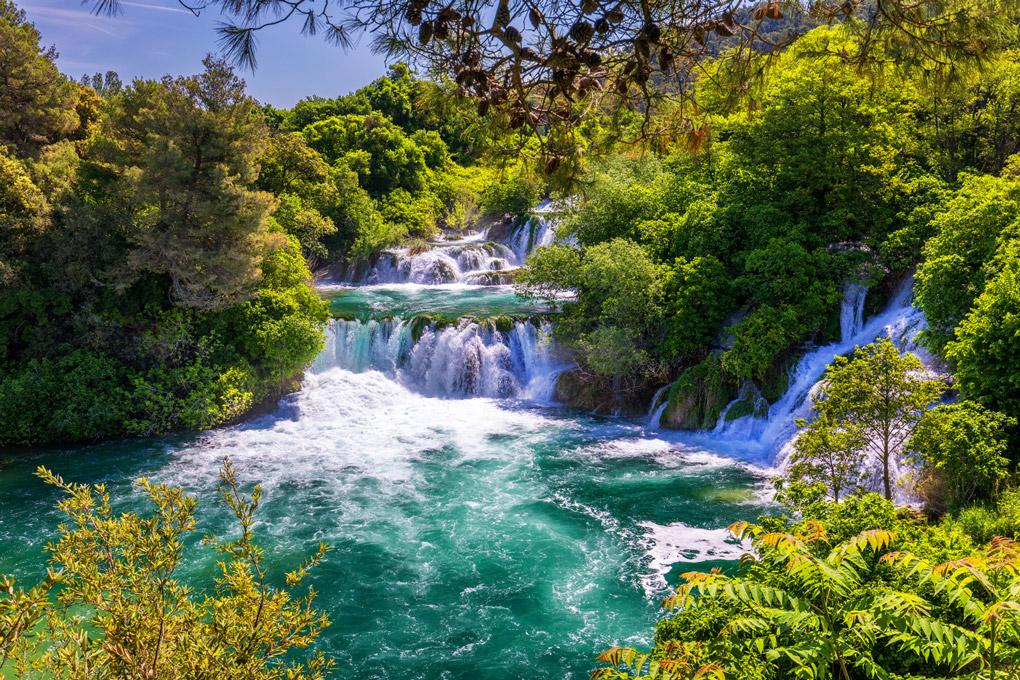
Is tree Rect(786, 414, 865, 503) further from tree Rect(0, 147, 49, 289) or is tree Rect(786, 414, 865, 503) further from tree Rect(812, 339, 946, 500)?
tree Rect(0, 147, 49, 289)

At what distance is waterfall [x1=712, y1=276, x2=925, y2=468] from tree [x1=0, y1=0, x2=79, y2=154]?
21493 mm

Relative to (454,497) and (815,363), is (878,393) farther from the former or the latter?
(454,497)

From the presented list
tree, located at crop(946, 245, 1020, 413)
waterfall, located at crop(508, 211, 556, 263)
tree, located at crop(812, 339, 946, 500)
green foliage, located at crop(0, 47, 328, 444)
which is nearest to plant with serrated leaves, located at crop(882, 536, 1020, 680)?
tree, located at crop(812, 339, 946, 500)

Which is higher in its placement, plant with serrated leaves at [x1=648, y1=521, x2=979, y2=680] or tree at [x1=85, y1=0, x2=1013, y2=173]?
tree at [x1=85, y1=0, x2=1013, y2=173]


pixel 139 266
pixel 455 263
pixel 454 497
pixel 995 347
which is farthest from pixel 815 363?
pixel 455 263

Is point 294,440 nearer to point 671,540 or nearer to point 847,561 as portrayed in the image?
point 671,540

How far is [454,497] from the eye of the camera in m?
12.9

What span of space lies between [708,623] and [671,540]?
6.46m

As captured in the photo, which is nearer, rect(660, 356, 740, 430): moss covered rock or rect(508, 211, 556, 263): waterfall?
rect(660, 356, 740, 430): moss covered rock

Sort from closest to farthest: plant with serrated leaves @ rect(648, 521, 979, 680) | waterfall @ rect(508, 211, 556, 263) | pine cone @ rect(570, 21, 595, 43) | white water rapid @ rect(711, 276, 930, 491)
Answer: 1. pine cone @ rect(570, 21, 595, 43)
2. plant with serrated leaves @ rect(648, 521, 979, 680)
3. white water rapid @ rect(711, 276, 930, 491)
4. waterfall @ rect(508, 211, 556, 263)

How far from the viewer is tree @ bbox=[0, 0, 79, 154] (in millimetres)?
17094

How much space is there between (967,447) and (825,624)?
707 centimetres

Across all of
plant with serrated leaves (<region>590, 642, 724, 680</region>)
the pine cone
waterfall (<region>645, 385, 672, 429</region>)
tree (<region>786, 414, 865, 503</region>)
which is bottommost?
waterfall (<region>645, 385, 672, 429</region>)

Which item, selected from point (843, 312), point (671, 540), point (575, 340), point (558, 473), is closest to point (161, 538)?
point (671, 540)
